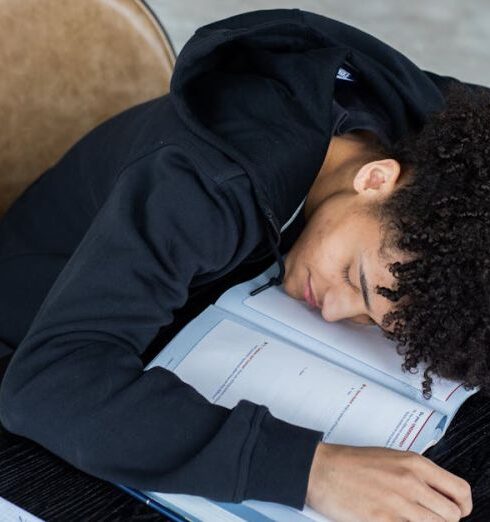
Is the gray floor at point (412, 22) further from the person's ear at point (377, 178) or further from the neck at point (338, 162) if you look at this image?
the person's ear at point (377, 178)

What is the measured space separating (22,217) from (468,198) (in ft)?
2.09

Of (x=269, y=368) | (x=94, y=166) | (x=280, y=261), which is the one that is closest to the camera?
(x=269, y=368)

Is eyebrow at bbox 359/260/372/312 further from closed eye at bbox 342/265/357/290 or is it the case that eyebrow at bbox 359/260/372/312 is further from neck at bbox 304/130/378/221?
neck at bbox 304/130/378/221

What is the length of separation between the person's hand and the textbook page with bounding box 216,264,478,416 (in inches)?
5.1

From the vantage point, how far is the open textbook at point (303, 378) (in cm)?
92

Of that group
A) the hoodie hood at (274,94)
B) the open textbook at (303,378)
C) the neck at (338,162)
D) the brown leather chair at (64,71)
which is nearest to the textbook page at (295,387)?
the open textbook at (303,378)

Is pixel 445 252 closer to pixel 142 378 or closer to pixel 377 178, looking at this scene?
pixel 377 178

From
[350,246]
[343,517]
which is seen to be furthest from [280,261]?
[343,517]

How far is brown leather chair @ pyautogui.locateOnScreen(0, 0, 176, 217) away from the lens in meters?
1.24

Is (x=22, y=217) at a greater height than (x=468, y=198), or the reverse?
(x=468, y=198)

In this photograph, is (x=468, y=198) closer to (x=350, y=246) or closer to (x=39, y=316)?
(x=350, y=246)

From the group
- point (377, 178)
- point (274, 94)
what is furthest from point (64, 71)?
point (377, 178)

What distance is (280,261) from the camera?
1.08 meters

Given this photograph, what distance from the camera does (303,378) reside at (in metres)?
0.97
